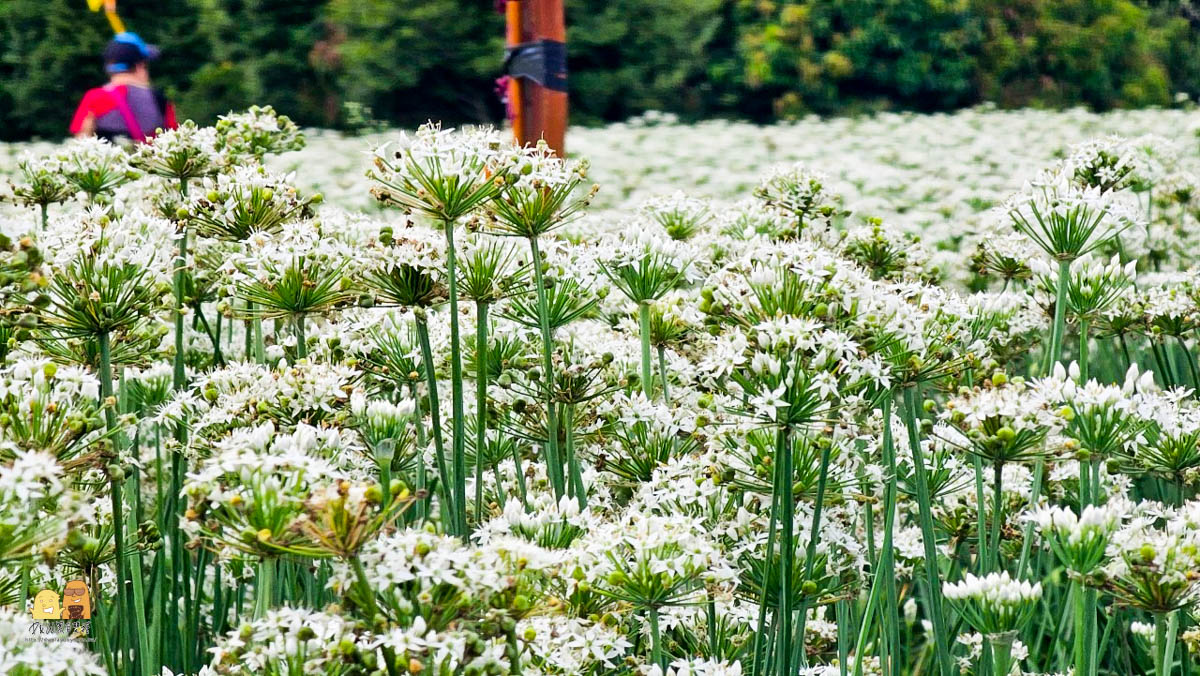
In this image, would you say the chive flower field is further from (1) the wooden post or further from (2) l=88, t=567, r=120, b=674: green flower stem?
(1) the wooden post

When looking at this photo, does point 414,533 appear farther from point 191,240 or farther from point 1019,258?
point 1019,258

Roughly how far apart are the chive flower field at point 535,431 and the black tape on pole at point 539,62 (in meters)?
1.55

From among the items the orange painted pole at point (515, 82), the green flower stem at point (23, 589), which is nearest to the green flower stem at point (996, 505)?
the green flower stem at point (23, 589)

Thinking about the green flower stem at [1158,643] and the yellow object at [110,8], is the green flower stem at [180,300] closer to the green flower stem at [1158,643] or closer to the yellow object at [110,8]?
the green flower stem at [1158,643]

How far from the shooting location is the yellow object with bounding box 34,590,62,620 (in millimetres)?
2209

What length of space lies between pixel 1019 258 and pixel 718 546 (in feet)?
5.45

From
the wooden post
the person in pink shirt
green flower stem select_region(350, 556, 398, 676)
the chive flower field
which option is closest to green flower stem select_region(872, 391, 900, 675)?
the chive flower field

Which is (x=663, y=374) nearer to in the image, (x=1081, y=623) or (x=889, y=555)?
(x=889, y=555)

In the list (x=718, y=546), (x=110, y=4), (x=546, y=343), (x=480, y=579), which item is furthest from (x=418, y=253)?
(x=110, y=4)

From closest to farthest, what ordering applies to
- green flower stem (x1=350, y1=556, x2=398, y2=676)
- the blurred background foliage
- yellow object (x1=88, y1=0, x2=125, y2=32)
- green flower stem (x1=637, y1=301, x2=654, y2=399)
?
green flower stem (x1=350, y1=556, x2=398, y2=676), green flower stem (x1=637, y1=301, x2=654, y2=399), yellow object (x1=88, y1=0, x2=125, y2=32), the blurred background foliage

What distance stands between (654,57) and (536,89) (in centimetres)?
2643

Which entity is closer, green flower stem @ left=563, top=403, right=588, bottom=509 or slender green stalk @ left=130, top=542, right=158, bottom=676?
slender green stalk @ left=130, top=542, right=158, bottom=676

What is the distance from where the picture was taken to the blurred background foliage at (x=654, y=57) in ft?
93.4

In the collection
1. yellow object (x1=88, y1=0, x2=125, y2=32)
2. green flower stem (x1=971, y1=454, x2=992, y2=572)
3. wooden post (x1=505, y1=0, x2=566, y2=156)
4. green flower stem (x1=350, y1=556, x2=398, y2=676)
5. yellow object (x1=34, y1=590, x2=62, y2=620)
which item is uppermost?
yellow object (x1=88, y1=0, x2=125, y2=32)
